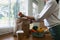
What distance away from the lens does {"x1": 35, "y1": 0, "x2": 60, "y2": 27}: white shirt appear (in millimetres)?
1206

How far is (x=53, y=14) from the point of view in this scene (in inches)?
49.8

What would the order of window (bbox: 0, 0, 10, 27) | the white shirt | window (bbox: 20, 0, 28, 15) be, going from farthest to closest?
window (bbox: 20, 0, 28, 15), window (bbox: 0, 0, 10, 27), the white shirt

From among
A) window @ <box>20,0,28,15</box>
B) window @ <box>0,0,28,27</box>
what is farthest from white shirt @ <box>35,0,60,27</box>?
window @ <box>20,0,28,15</box>

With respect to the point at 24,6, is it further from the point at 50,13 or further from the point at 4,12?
the point at 50,13

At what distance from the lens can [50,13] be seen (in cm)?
122

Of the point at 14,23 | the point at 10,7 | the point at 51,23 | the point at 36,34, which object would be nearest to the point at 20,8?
the point at 10,7

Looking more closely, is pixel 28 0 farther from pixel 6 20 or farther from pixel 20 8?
pixel 6 20

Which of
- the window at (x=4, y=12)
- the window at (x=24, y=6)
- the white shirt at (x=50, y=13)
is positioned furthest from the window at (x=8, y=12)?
the white shirt at (x=50, y=13)

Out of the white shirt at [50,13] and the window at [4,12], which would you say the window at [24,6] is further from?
the white shirt at [50,13]

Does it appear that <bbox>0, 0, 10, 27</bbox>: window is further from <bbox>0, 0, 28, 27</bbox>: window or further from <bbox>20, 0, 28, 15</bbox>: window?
<bbox>20, 0, 28, 15</bbox>: window

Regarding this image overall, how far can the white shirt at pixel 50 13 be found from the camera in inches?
47.5

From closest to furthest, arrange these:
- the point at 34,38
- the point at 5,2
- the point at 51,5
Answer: the point at 51,5, the point at 34,38, the point at 5,2

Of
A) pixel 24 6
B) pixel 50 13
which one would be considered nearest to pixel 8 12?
pixel 24 6

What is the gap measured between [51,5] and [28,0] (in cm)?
156
